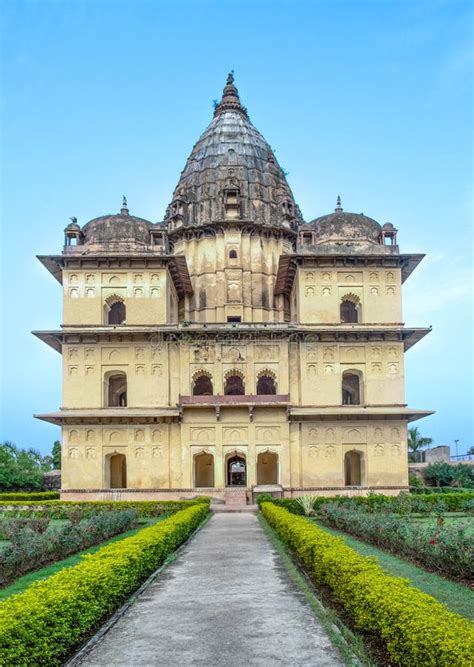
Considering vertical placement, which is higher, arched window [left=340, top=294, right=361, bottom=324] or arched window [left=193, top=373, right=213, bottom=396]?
arched window [left=340, top=294, right=361, bottom=324]

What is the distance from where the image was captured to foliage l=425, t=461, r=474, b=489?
41.4 metres

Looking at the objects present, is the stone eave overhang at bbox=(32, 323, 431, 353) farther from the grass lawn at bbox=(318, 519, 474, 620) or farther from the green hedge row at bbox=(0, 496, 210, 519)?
the grass lawn at bbox=(318, 519, 474, 620)

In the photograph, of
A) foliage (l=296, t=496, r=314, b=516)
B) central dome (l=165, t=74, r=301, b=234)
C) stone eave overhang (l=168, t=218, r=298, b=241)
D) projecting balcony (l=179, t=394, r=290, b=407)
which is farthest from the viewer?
central dome (l=165, t=74, r=301, b=234)

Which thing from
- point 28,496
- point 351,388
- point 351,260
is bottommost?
point 28,496

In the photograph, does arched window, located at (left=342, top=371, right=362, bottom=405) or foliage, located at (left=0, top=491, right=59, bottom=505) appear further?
arched window, located at (left=342, top=371, right=362, bottom=405)

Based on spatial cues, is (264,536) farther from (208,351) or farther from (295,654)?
(208,351)

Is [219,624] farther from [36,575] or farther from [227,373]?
[227,373]

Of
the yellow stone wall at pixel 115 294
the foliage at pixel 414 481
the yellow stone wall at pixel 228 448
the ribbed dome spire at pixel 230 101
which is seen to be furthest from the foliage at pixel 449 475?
the ribbed dome spire at pixel 230 101

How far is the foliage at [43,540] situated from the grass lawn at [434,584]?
5.93m

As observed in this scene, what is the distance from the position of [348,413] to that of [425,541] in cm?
1901

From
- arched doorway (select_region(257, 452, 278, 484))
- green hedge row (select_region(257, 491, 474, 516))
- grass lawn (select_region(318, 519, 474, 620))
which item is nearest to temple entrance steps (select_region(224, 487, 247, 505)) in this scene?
green hedge row (select_region(257, 491, 474, 516))

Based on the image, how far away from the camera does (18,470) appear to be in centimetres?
4009

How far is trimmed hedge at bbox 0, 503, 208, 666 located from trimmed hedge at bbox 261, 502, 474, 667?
2.76 meters

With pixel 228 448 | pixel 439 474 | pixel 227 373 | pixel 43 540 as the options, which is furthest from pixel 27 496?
pixel 439 474
